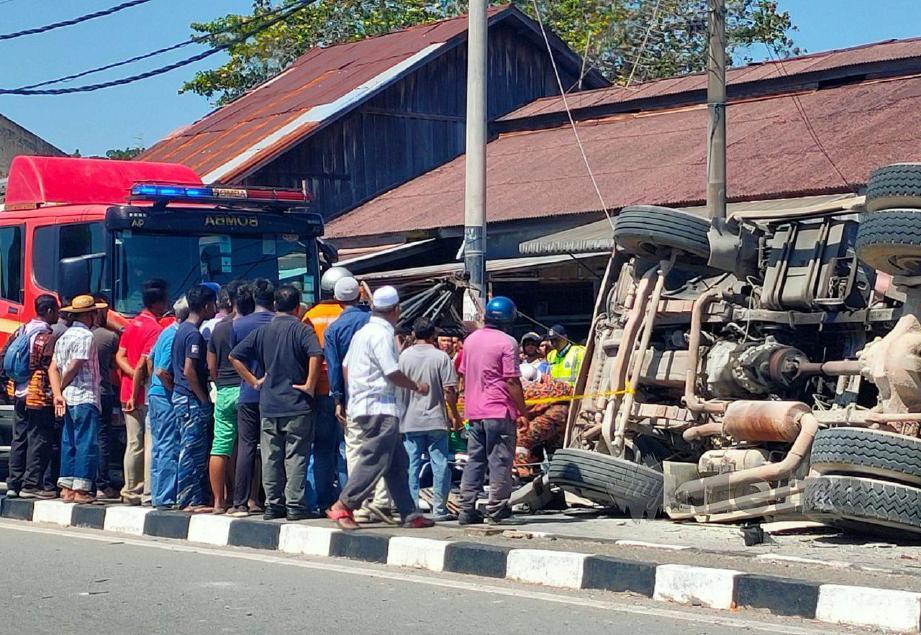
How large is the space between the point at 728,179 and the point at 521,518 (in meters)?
7.48

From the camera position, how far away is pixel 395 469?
9.67m

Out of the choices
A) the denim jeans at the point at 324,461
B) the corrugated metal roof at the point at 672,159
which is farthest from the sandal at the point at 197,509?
the corrugated metal roof at the point at 672,159

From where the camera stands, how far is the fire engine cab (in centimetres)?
→ 1210

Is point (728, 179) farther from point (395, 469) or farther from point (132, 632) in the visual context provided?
point (132, 632)

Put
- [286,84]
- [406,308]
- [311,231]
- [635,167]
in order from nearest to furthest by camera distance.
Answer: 1. [311,231]
2. [406,308]
3. [635,167]
4. [286,84]

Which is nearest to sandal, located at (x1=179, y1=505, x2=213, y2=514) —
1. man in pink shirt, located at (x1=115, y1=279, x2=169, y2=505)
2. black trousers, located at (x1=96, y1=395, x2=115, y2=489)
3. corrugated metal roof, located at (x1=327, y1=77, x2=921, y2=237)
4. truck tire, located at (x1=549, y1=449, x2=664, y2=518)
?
man in pink shirt, located at (x1=115, y1=279, x2=169, y2=505)

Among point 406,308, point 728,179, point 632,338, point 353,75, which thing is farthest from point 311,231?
point 353,75

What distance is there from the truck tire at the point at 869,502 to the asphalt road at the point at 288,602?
5.40ft

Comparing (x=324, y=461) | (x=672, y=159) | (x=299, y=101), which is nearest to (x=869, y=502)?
(x=324, y=461)

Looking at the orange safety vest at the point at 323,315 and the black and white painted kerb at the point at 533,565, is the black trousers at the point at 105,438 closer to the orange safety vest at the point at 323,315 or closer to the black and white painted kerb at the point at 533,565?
the black and white painted kerb at the point at 533,565

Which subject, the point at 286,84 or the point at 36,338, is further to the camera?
the point at 286,84

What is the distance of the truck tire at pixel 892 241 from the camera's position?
8.91 meters

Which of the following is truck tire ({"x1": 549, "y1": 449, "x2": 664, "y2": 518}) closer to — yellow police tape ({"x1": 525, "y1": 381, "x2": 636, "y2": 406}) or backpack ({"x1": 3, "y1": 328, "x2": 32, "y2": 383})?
yellow police tape ({"x1": 525, "y1": 381, "x2": 636, "y2": 406})

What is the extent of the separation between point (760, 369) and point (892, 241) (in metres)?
1.36
